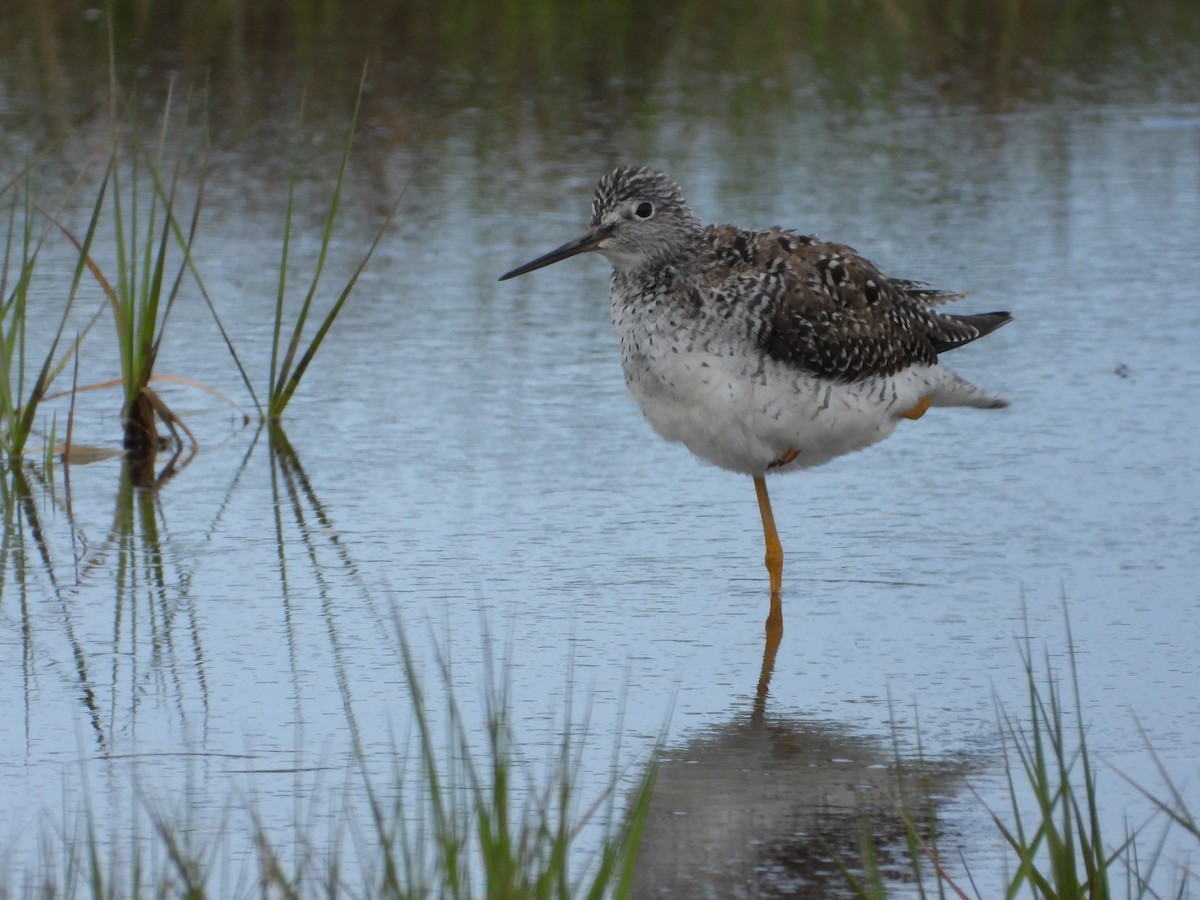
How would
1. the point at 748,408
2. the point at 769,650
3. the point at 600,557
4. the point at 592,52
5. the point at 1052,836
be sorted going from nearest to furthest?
the point at 1052,836 → the point at 769,650 → the point at 748,408 → the point at 600,557 → the point at 592,52

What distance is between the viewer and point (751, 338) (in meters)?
5.66

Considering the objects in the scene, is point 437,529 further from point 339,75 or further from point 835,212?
point 339,75

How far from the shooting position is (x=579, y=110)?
43.6ft

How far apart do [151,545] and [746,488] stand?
2087 mm

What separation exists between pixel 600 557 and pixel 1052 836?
3.02m

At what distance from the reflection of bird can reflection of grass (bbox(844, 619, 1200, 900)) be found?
1.16 m

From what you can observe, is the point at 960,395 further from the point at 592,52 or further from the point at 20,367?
the point at 592,52

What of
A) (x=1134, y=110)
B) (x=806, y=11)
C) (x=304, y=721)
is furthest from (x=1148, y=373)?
(x=806, y=11)

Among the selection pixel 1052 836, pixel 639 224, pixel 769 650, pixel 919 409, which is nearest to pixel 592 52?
pixel 919 409

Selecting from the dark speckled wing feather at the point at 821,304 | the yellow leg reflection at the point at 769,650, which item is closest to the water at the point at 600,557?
the yellow leg reflection at the point at 769,650

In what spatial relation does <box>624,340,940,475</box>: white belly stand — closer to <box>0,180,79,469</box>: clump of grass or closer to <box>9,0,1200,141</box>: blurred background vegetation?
<box>0,180,79,469</box>: clump of grass

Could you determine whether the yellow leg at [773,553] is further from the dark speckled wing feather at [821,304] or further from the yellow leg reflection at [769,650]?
the dark speckled wing feather at [821,304]

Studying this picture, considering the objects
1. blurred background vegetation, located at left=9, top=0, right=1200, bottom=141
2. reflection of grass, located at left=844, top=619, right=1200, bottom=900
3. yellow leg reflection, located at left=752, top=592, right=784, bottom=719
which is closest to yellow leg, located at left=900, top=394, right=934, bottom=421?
yellow leg reflection, located at left=752, top=592, right=784, bottom=719

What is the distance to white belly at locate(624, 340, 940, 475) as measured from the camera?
5605mm
